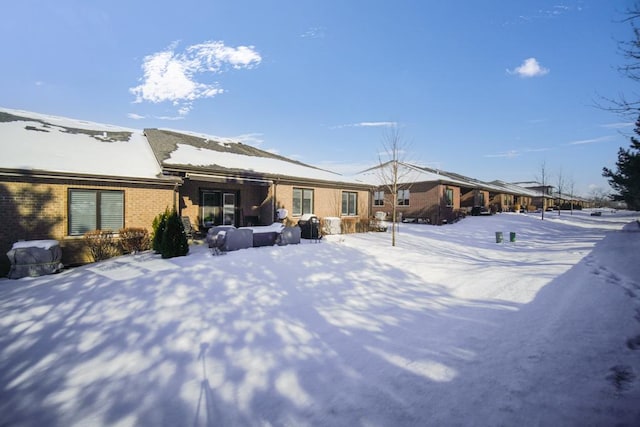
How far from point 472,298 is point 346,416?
524cm

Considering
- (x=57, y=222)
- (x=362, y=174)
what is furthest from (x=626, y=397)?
(x=362, y=174)

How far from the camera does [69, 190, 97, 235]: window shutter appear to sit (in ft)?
34.7

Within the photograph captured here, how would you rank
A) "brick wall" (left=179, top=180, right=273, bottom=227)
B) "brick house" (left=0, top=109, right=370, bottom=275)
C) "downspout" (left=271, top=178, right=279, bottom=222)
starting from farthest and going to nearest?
"downspout" (left=271, top=178, right=279, bottom=222) < "brick wall" (left=179, top=180, right=273, bottom=227) < "brick house" (left=0, top=109, right=370, bottom=275)

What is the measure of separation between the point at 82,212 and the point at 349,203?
14448mm

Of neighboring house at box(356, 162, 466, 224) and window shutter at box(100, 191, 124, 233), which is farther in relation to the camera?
neighboring house at box(356, 162, 466, 224)

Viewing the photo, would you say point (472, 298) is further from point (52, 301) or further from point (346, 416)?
point (52, 301)

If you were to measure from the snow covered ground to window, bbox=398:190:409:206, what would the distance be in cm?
2125

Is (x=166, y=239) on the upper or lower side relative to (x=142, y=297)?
upper

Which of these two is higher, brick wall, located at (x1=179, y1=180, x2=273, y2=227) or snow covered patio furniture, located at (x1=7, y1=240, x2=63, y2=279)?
brick wall, located at (x1=179, y1=180, x2=273, y2=227)

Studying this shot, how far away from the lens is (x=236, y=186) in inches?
637

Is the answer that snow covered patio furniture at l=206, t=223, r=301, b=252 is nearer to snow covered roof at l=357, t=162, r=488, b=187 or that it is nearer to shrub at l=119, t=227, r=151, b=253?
shrub at l=119, t=227, r=151, b=253

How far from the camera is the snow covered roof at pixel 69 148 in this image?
1046cm

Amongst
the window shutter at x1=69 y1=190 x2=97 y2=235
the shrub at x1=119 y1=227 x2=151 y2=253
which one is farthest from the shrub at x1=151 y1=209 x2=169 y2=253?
the window shutter at x1=69 y1=190 x2=97 y2=235

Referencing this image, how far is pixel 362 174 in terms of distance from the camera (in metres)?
39.1
